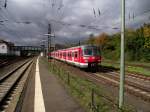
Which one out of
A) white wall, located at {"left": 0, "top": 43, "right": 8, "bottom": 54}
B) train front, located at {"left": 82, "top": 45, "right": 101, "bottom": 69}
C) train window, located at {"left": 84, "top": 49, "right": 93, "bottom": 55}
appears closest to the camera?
train front, located at {"left": 82, "top": 45, "right": 101, "bottom": 69}

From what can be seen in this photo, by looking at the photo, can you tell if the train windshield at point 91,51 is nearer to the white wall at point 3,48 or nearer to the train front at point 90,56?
the train front at point 90,56

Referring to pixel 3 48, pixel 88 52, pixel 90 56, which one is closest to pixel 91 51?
pixel 88 52

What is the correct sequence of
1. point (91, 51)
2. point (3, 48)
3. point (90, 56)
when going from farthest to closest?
1. point (3, 48)
2. point (91, 51)
3. point (90, 56)

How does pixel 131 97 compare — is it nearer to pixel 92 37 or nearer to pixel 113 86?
pixel 113 86

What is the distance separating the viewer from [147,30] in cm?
5859

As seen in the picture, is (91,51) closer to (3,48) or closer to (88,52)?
(88,52)

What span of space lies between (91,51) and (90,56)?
566 millimetres

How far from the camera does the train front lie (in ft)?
90.7

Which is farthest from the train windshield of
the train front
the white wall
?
the white wall

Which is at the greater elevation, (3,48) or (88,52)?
(3,48)

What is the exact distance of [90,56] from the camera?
91.2 feet

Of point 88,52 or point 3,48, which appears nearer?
point 88,52

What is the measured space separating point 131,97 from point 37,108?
5.09m

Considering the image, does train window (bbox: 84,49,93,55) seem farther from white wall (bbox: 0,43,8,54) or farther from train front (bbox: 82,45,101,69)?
white wall (bbox: 0,43,8,54)
